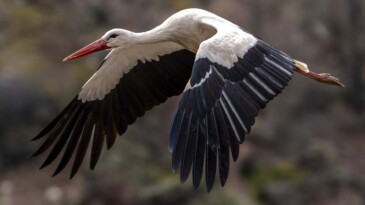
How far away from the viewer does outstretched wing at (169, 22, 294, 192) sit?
7000 millimetres

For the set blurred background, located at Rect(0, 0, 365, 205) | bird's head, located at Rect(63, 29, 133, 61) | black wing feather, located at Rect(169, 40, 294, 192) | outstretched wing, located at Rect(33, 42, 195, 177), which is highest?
black wing feather, located at Rect(169, 40, 294, 192)

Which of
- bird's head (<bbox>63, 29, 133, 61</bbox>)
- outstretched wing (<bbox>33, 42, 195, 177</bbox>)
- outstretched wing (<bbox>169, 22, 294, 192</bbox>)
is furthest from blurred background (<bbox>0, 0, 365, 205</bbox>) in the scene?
outstretched wing (<bbox>169, 22, 294, 192</bbox>)

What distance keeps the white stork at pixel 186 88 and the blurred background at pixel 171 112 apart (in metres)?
8.07

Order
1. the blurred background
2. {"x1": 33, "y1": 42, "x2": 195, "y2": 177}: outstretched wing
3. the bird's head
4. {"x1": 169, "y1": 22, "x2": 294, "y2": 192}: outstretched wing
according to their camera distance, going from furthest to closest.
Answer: the blurred background
{"x1": 33, "y1": 42, "x2": 195, "y2": 177}: outstretched wing
the bird's head
{"x1": 169, "y1": 22, "x2": 294, "y2": 192}: outstretched wing

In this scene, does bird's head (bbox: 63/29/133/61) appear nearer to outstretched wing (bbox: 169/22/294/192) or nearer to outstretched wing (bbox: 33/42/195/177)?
outstretched wing (bbox: 33/42/195/177)

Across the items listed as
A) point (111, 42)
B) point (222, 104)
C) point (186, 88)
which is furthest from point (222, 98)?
point (111, 42)

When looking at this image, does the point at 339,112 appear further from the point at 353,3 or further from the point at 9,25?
the point at 9,25

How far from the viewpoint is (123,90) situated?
9336 millimetres

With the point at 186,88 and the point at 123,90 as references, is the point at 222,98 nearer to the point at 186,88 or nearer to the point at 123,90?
the point at 186,88

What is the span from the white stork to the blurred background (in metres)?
8.07

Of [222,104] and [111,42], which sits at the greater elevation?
[222,104]

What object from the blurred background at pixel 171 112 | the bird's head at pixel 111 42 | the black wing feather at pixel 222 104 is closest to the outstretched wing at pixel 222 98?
the black wing feather at pixel 222 104

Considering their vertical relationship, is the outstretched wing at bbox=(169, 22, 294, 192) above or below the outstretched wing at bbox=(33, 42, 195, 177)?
above

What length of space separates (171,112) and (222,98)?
40.4ft
